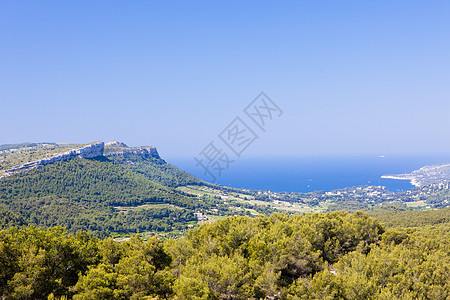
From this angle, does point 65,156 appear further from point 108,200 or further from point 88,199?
point 108,200

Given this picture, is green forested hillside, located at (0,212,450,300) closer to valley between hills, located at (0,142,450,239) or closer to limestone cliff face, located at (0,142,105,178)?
valley between hills, located at (0,142,450,239)

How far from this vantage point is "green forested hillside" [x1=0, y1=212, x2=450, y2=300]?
17602 mm

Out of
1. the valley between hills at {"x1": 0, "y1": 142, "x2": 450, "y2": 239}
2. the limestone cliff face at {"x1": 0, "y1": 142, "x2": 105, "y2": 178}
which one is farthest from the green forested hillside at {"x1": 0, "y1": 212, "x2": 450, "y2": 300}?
the limestone cliff face at {"x1": 0, "y1": 142, "x2": 105, "y2": 178}

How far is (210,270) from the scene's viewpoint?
19266mm

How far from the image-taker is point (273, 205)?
160 m

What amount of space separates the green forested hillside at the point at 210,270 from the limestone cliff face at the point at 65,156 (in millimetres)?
115680

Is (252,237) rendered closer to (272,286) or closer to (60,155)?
(272,286)

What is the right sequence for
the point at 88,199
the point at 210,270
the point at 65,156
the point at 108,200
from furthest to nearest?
the point at 65,156, the point at 108,200, the point at 88,199, the point at 210,270

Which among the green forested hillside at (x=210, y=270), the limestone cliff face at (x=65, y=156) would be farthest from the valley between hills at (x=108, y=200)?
the green forested hillside at (x=210, y=270)

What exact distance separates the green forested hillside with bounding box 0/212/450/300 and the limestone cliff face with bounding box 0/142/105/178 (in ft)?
380

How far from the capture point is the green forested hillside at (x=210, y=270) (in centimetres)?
1760

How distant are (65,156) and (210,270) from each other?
455 ft

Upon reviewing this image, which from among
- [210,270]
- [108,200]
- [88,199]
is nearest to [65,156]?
[88,199]

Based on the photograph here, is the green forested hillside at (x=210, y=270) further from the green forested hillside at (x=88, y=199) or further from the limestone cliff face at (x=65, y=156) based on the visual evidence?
the limestone cliff face at (x=65, y=156)
